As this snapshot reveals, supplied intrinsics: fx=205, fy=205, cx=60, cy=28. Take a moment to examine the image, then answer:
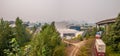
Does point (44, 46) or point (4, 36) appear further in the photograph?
point (4, 36)

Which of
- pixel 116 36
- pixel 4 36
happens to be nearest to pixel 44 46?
pixel 116 36

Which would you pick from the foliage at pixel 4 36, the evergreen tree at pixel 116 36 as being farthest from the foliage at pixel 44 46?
the foliage at pixel 4 36

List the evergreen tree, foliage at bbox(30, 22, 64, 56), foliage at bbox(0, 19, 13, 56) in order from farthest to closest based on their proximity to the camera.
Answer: foliage at bbox(0, 19, 13, 56), the evergreen tree, foliage at bbox(30, 22, 64, 56)

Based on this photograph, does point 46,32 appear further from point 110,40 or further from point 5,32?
point 5,32

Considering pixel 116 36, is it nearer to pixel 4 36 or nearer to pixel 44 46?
pixel 44 46

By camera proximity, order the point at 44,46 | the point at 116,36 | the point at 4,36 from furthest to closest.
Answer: the point at 4,36, the point at 116,36, the point at 44,46

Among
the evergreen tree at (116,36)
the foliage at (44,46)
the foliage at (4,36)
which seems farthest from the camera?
the foliage at (4,36)

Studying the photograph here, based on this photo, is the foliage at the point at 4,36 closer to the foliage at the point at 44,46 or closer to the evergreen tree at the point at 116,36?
the foliage at the point at 44,46

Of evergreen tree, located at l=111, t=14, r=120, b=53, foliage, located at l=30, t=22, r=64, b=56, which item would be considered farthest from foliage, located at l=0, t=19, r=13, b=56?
evergreen tree, located at l=111, t=14, r=120, b=53

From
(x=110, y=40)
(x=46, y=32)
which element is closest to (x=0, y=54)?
(x=46, y=32)

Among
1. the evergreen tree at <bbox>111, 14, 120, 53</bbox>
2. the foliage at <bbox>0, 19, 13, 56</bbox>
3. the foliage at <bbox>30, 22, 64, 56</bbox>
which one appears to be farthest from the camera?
the foliage at <bbox>0, 19, 13, 56</bbox>

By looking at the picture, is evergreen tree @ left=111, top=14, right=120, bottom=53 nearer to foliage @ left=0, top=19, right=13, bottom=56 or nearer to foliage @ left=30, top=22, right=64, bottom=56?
foliage @ left=30, top=22, right=64, bottom=56
